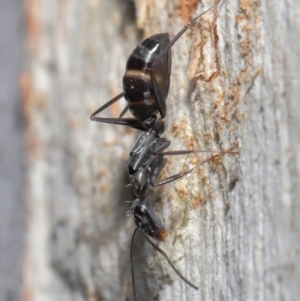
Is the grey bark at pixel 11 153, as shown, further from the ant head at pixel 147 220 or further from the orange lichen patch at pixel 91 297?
the ant head at pixel 147 220

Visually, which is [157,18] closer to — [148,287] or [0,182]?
[148,287]

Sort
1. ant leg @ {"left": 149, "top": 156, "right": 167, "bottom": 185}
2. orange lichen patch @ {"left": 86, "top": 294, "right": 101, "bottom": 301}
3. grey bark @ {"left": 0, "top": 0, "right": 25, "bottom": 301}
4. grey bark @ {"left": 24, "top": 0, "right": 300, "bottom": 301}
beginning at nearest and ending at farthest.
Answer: grey bark @ {"left": 24, "top": 0, "right": 300, "bottom": 301}
ant leg @ {"left": 149, "top": 156, "right": 167, "bottom": 185}
orange lichen patch @ {"left": 86, "top": 294, "right": 101, "bottom": 301}
grey bark @ {"left": 0, "top": 0, "right": 25, "bottom": 301}

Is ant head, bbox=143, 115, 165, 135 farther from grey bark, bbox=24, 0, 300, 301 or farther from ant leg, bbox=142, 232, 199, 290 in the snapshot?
ant leg, bbox=142, 232, 199, 290

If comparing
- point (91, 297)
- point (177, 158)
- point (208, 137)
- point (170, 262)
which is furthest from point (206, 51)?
point (91, 297)

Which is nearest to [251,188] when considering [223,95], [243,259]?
[243,259]

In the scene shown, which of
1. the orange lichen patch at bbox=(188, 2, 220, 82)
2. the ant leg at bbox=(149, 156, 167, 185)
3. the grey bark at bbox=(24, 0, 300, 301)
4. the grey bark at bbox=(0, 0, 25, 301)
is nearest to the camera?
the grey bark at bbox=(24, 0, 300, 301)

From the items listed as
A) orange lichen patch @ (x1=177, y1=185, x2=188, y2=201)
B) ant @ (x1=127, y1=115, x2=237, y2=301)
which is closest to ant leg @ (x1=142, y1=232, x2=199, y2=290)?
ant @ (x1=127, y1=115, x2=237, y2=301)

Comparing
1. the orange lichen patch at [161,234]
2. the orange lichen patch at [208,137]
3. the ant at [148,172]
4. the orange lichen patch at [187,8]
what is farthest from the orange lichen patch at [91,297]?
the orange lichen patch at [187,8]
